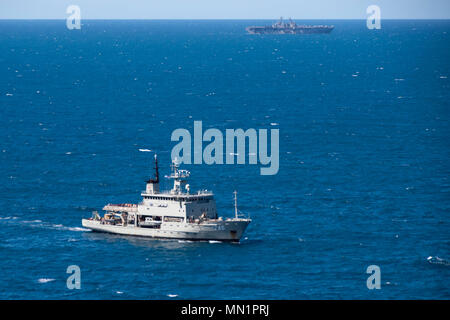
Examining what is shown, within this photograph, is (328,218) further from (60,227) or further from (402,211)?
(60,227)

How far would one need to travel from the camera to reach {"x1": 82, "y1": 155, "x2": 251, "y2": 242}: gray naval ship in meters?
138

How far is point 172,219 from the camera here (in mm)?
141375

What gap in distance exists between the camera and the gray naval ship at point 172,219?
138m

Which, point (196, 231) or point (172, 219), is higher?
point (172, 219)

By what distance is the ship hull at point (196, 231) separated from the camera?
452ft

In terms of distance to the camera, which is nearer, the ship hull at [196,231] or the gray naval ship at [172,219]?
the ship hull at [196,231]

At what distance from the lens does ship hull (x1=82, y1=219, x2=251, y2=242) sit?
138 m

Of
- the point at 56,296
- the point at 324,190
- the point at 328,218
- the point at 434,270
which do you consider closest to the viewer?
the point at 56,296

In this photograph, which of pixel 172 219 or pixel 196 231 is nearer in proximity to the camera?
pixel 196 231

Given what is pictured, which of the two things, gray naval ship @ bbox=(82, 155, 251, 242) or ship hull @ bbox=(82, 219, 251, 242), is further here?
gray naval ship @ bbox=(82, 155, 251, 242)

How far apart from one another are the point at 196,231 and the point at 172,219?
4.51 m
